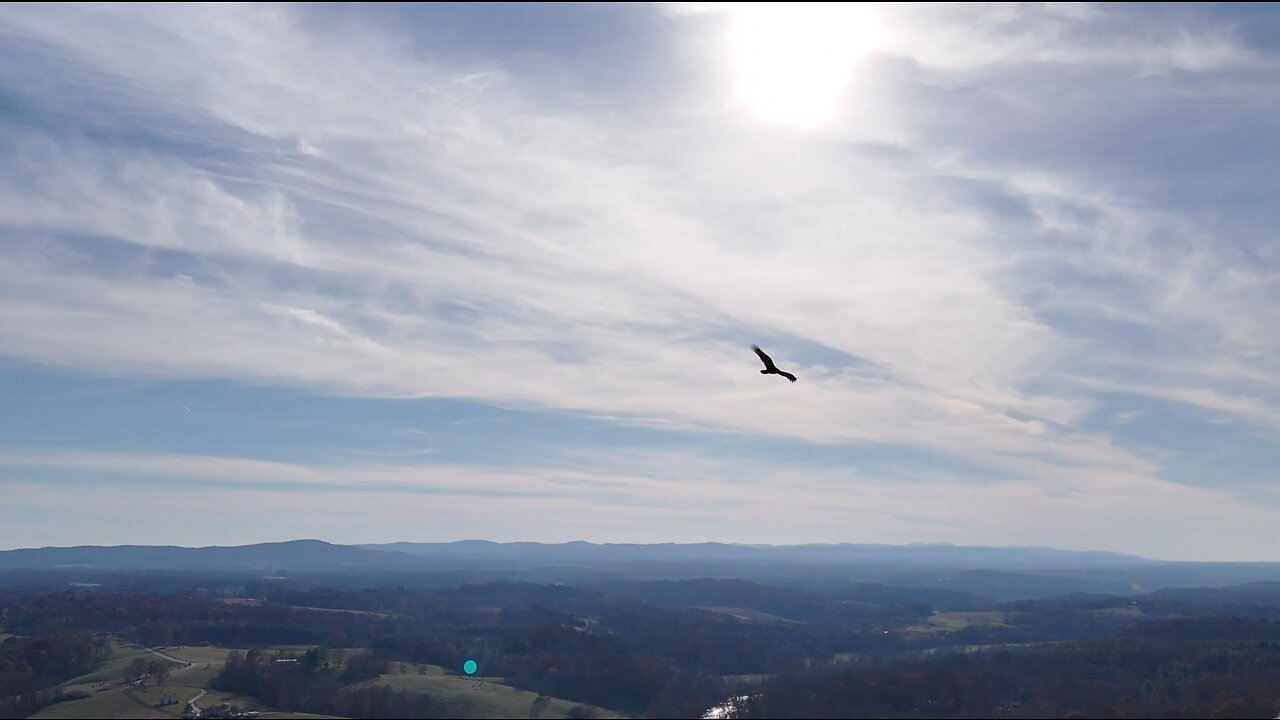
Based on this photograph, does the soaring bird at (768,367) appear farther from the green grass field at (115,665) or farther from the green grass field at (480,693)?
the green grass field at (115,665)

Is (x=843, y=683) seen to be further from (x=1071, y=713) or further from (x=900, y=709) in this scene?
(x=1071, y=713)

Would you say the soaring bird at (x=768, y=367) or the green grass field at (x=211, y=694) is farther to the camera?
the green grass field at (x=211, y=694)

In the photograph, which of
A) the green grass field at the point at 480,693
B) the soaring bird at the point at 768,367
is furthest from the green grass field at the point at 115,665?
the soaring bird at the point at 768,367

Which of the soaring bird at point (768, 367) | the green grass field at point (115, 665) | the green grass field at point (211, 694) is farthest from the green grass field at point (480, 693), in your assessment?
the soaring bird at point (768, 367)

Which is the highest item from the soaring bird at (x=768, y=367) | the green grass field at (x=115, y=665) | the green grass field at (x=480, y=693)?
the soaring bird at (x=768, y=367)

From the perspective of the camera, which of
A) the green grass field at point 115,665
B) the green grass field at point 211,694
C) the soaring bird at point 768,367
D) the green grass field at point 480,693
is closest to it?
the soaring bird at point 768,367

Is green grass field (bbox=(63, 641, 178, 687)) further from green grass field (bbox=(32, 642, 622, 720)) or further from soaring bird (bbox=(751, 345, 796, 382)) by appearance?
soaring bird (bbox=(751, 345, 796, 382))

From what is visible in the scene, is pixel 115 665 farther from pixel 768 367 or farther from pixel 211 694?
pixel 768 367

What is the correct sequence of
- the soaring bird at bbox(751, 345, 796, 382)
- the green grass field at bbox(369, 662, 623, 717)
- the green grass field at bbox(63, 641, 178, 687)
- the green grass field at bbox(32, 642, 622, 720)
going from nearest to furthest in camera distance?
1. the soaring bird at bbox(751, 345, 796, 382)
2. the green grass field at bbox(32, 642, 622, 720)
3. the green grass field at bbox(369, 662, 623, 717)
4. the green grass field at bbox(63, 641, 178, 687)

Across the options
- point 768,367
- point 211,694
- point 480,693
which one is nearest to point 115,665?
point 211,694

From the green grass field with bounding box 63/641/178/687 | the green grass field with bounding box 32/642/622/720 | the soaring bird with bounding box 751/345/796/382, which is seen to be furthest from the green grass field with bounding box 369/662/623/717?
the soaring bird with bounding box 751/345/796/382

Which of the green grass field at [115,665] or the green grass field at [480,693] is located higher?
the green grass field at [115,665]

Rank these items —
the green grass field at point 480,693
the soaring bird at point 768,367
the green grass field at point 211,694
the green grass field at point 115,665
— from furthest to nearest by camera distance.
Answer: the green grass field at point 115,665 < the green grass field at point 480,693 < the green grass field at point 211,694 < the soaring bird at point 768,367
